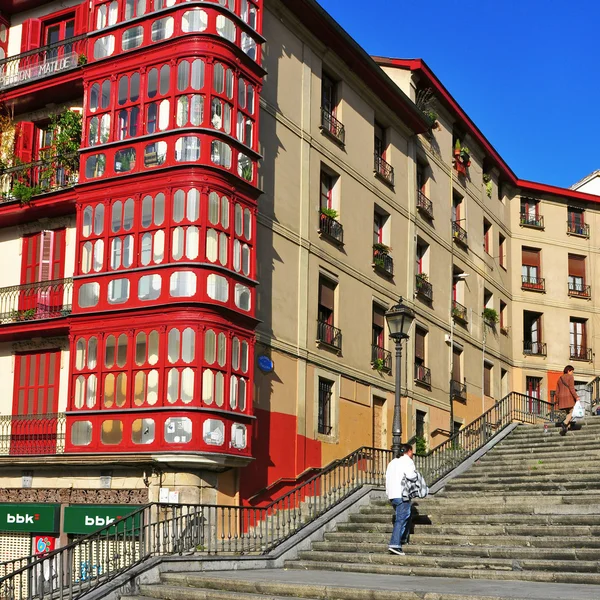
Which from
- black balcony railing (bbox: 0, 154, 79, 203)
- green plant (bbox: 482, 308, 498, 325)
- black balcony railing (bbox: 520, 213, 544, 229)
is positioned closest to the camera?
black balcony railing (bbox: 0, 154, 79, 203)

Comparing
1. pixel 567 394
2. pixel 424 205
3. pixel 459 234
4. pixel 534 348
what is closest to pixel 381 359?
pixel 567 394

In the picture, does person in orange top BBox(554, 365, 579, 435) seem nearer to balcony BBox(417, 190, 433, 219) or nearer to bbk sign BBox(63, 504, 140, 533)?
balcony BBox(417, 190, 433, 219)

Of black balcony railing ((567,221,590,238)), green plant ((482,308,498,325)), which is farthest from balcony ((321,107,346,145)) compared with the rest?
black balcony railing ((567,221,590,238))

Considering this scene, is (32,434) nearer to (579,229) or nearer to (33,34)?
(33,34)

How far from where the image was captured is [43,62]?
902 inches

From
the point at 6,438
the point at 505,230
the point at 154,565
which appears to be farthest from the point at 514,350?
the point at 154,565

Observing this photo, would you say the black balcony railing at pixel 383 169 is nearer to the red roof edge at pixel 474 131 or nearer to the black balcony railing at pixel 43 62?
the red roof edge at pixel 474 131

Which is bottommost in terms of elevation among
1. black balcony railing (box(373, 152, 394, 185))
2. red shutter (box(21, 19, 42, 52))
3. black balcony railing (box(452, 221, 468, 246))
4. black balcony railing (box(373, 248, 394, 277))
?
black balcony railing (box(373, 248, 394, 277))

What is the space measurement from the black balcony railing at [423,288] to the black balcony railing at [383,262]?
76.0 inches

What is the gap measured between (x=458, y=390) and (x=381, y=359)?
6.73m

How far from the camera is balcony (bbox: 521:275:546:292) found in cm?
4084

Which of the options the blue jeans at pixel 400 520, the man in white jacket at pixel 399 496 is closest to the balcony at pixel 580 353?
the man in white jacket at pixel 399 496

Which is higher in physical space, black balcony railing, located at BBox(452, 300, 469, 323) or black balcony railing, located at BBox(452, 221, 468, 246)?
black balcony railing, located at BBox(452, 221, 468, 246)

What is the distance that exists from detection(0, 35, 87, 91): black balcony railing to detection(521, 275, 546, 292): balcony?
2368 cm
